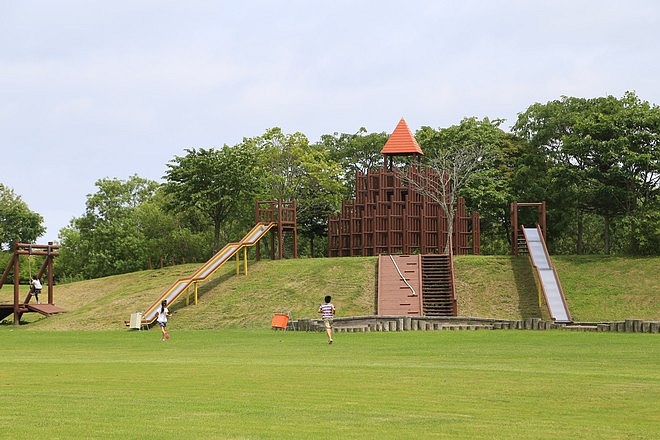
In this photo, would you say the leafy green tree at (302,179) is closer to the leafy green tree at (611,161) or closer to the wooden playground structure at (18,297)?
the leafy green tree at (611,161)

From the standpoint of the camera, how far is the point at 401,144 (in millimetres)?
68438

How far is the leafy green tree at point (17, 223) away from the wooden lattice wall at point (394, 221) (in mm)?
51075

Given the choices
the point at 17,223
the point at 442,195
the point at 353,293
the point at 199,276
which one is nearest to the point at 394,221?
the point at 442,195

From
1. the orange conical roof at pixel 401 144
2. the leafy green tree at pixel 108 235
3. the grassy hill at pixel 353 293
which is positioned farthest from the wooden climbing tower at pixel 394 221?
the leafy green tree at pixel 108 235

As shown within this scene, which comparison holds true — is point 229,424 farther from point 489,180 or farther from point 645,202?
point 489,180

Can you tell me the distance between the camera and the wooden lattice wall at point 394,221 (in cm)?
6344

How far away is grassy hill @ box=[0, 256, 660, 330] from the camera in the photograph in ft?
170

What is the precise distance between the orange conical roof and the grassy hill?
9848 mm

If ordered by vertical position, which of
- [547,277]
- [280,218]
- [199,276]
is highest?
[280,218]

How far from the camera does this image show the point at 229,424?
48.2 feet

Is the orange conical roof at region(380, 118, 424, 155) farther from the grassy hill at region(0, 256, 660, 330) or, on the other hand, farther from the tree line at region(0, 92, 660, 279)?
the grassy hill at region(0, 256, 660, 330)

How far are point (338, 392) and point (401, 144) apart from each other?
1990 inches

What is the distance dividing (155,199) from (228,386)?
8541 cm

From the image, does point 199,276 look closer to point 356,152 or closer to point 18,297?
point 18,297
